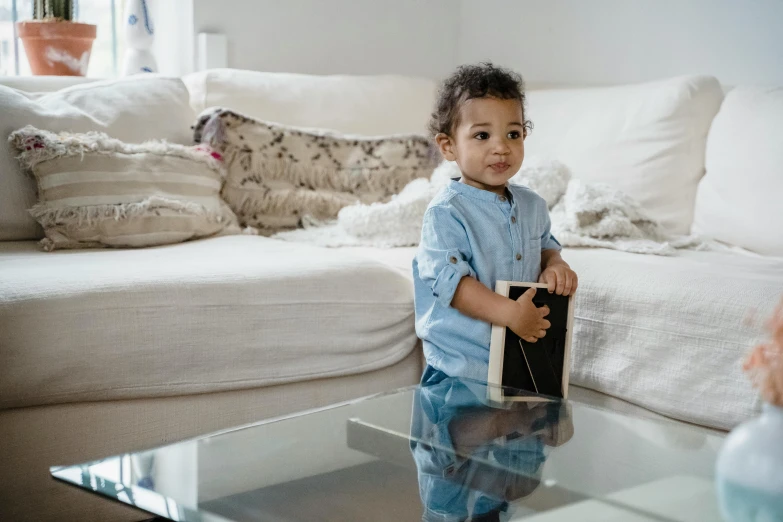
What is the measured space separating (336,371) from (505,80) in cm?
57

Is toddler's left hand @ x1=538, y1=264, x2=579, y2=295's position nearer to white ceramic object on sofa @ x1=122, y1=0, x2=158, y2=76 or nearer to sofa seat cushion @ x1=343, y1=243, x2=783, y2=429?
sofa seat cushion @ x1=343, y1=243, x2=783, y2=429

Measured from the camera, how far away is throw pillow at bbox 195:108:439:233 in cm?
210

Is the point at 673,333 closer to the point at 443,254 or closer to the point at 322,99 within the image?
the point at 443,254

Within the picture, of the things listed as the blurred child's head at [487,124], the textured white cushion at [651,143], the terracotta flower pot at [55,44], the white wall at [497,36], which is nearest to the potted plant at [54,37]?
the terracotta flower pot at [55,44]

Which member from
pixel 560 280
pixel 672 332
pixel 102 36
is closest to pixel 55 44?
pixel 102 36

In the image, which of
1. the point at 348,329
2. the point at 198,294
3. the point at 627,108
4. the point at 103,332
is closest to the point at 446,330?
the point at 348,329

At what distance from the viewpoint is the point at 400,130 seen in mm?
2428

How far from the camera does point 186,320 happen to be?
4.64 ft

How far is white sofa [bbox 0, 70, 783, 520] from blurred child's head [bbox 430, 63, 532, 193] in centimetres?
27

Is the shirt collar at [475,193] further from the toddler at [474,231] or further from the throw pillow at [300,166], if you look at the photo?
the throw pillow at [300,166]

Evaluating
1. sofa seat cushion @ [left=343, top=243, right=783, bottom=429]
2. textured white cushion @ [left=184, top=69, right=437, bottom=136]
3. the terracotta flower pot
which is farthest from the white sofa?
the terracotta flower pot

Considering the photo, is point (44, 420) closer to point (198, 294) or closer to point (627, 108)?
point (198, 294)

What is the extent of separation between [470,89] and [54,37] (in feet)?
4.67

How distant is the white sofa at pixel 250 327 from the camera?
4.30 feet
